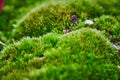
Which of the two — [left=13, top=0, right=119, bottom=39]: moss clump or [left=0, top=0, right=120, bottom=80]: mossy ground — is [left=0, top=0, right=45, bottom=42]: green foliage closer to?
[left=13, top=0, right=119, bottom=39]: moss clump

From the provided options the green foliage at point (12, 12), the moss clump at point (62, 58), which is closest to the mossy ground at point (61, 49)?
the moss clump at point (62, 58)

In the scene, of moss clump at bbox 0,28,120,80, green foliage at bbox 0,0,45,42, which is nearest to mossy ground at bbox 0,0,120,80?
moss clump at bbox 0,28,120,80

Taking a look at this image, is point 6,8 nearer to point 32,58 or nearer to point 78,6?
point 78,6

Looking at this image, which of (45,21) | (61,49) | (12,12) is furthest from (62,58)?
(12,12)

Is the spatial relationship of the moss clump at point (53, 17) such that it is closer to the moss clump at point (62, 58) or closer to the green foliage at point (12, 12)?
the green foliage at point (12, 12)

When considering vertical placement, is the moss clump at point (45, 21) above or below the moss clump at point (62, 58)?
above

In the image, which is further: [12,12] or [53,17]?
[12,12]

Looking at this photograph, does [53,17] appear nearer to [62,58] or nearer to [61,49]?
[61,49]
